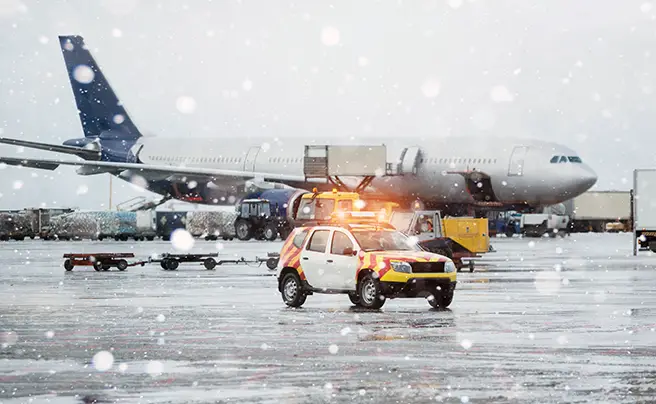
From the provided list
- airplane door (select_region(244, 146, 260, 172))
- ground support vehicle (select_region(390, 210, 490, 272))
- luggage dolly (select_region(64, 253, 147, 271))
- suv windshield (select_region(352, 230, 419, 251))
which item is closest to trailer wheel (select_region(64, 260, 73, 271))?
luggage dolly (select_region(64, 253, 147, 271))

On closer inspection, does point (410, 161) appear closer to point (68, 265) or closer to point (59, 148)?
point (59, 148)

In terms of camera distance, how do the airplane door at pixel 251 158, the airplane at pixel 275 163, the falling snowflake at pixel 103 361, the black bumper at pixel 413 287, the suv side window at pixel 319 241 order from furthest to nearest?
the airplane door at pixel 251 158 → the airplane at pixel 275 163 → the suv side window at pixel 319 241 → the black bumper at pixel 413 287 → the falling snowflake at pixel 103 361

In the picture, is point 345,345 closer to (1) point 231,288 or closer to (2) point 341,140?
(1) point 231,288

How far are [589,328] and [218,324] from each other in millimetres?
5187

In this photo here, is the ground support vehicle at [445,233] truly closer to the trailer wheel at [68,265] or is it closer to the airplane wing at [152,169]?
the trailer wheel at [68,265]

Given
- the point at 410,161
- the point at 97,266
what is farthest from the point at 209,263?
the point at 410,161

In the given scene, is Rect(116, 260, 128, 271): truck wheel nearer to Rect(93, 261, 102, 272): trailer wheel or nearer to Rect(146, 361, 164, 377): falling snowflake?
Rect(93, 261, 102, 272): trailer wheel

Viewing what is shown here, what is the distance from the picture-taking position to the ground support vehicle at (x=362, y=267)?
821 inches

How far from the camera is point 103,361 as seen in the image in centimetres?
1348

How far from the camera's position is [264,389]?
11188 mm

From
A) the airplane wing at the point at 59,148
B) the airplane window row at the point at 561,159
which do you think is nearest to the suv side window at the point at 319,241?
the airplane window row at the point at 561,159

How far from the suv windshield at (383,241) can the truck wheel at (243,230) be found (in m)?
40.4

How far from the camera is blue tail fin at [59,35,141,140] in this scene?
7400 cm

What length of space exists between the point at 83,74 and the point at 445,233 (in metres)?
41.4
